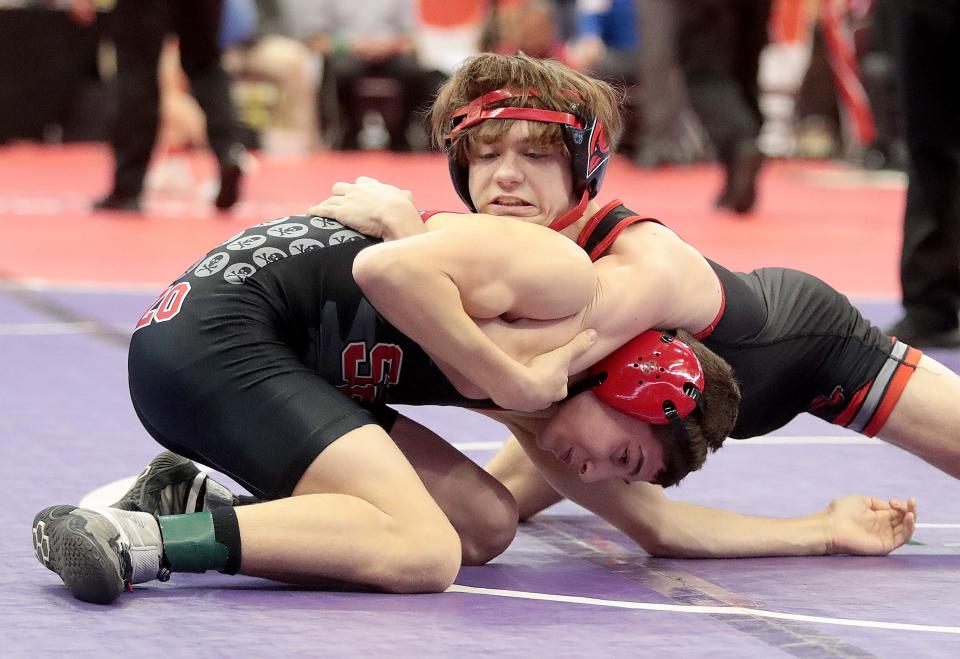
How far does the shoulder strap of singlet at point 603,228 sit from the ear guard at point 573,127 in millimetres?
47

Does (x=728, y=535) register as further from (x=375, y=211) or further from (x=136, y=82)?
(x=136, y=82)

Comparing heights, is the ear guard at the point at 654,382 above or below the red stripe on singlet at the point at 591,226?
below

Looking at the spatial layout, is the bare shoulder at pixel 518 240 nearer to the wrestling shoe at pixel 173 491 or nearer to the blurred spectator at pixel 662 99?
the wrestling shoe at pixel 173 491

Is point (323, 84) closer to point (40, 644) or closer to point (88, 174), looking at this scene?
point (88, 174)

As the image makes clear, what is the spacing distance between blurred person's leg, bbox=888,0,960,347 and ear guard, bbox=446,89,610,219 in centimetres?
242

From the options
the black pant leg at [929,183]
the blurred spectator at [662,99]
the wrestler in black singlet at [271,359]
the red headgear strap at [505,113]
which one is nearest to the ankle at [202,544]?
the wrestler in black singlet at [271,359]

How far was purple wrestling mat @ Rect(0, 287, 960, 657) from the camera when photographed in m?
2.55

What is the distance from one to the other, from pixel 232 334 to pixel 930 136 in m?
3.04

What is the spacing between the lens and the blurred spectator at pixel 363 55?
14781 millimetres

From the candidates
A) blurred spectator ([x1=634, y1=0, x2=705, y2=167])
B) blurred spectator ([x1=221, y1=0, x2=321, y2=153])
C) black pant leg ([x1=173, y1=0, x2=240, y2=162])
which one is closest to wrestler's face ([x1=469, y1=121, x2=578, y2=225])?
black pant leg ([x1=173, y1=0, x2=240, y2=162])

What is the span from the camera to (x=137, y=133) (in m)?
8.86

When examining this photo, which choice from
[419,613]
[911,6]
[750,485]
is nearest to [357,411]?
[419,613]

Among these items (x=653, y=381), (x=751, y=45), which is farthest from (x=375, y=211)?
(x=751, y=45)

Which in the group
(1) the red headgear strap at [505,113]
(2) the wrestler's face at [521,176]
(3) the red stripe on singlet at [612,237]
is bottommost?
(3) the red stripe on singlet at [612,237]
